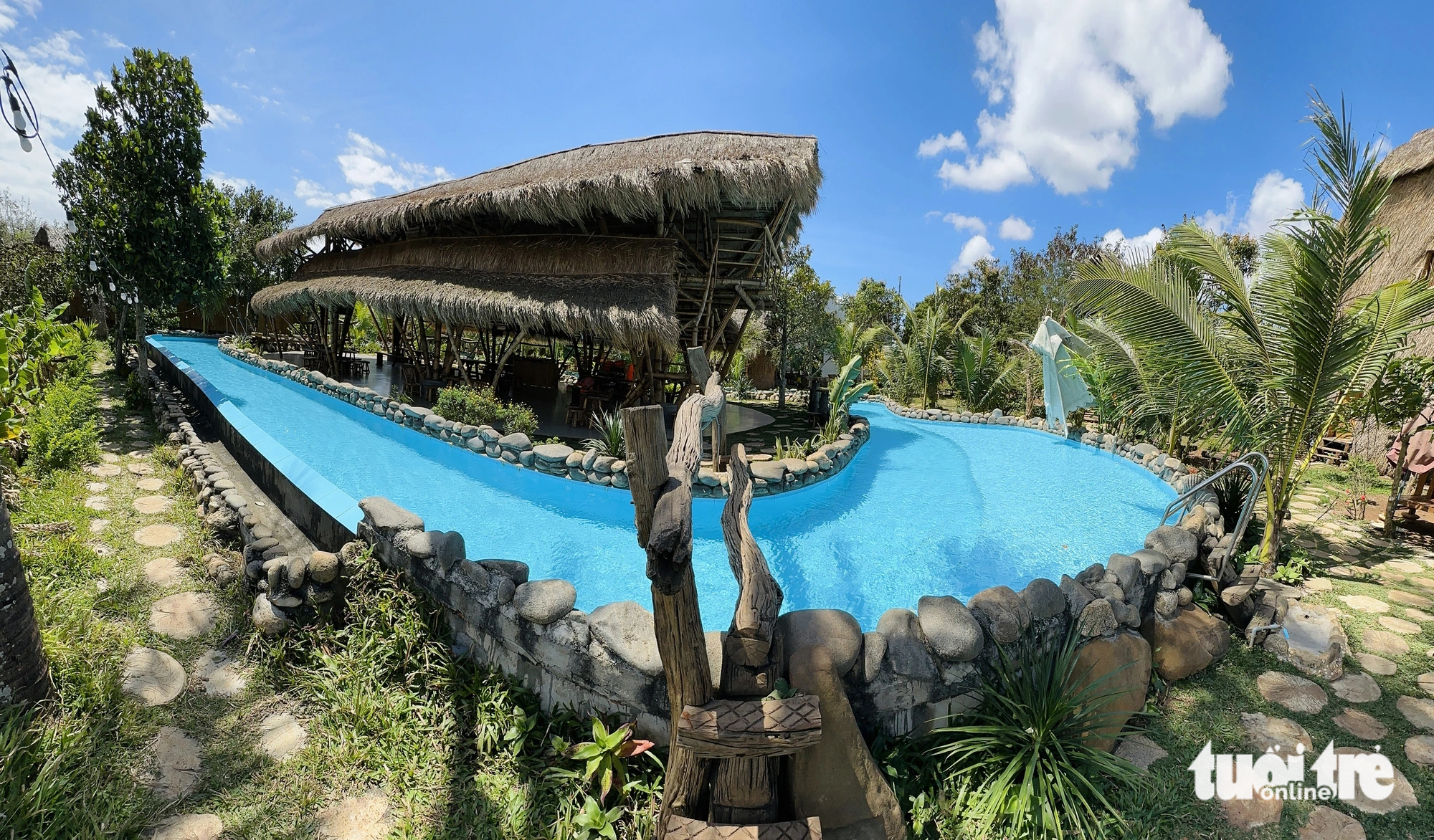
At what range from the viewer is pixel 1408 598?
13.9 feet

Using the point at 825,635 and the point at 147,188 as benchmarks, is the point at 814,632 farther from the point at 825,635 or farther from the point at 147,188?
the point at 147,188

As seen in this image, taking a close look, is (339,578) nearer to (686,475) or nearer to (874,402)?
(686,475)

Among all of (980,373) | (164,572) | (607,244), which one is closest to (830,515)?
(607,244)

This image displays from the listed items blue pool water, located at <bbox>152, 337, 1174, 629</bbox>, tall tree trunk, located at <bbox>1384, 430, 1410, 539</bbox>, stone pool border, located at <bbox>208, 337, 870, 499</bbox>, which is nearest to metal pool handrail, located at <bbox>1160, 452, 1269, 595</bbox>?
blue pool water, located at <bbox>152, 337, 1174, 629</bbox>

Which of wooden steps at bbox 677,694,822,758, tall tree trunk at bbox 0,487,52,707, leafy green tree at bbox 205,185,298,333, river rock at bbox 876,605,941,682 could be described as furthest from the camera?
leafy green tree at bbox 205,185,298,333

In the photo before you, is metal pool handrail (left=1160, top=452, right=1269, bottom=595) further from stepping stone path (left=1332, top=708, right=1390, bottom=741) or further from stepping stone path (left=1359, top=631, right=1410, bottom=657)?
stepping stone path (left=1332, top=708, right=1390, bottom=741)

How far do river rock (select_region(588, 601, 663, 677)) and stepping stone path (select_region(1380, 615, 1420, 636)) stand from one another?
16.4 ft

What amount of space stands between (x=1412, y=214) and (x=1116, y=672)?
11.4 m

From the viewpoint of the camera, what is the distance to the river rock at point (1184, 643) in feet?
10.9

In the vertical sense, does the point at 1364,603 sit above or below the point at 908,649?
below

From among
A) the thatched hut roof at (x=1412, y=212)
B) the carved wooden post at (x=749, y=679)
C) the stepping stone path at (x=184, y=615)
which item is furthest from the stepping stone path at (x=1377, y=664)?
the thatched hut roof at (x=1412, y=212)

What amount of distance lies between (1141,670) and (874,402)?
13.1 metres

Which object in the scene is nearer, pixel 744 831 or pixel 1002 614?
pixel 744 831

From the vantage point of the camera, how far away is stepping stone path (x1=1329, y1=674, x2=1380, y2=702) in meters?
3.16
